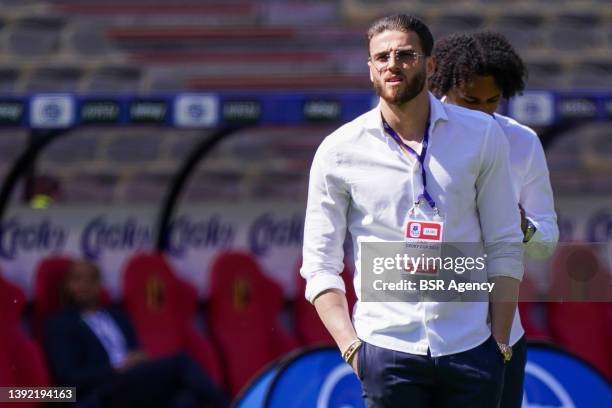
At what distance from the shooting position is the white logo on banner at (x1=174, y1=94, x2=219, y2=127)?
5.92m

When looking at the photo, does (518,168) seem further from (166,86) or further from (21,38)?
(21,38)

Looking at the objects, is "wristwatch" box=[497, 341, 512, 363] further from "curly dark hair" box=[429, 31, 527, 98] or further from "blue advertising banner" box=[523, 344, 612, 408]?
"blue advertising banner" box=[523, 344, 612, 408]

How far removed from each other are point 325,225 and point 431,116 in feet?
1.20

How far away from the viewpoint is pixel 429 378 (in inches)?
112

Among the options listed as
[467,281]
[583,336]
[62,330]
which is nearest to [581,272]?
[583,336]

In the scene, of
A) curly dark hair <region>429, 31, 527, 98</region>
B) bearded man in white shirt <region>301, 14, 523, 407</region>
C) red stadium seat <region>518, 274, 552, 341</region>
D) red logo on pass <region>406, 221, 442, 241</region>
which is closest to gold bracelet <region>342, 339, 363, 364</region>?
bearded man in white shirt <region>301, 14, 523, 407</region>

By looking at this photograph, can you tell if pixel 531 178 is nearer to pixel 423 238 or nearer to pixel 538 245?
pixel 538 245

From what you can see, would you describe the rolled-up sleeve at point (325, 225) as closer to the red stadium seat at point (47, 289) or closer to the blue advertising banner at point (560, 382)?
the blue advertising banner at point (560, 382)

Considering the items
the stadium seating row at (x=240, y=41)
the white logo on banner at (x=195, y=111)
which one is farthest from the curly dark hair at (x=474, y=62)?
the stadium seating row at (x=240, y=41)

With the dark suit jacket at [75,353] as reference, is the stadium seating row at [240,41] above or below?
above

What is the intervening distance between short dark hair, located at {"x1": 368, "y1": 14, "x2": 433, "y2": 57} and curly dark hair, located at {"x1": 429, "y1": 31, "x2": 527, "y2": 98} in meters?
0.50

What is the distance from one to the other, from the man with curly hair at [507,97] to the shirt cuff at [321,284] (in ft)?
1.84

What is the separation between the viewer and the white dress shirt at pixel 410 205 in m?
2.88

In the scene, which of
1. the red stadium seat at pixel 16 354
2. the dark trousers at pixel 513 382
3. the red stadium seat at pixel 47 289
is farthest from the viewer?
the red stadium seat at pixel 47 289
